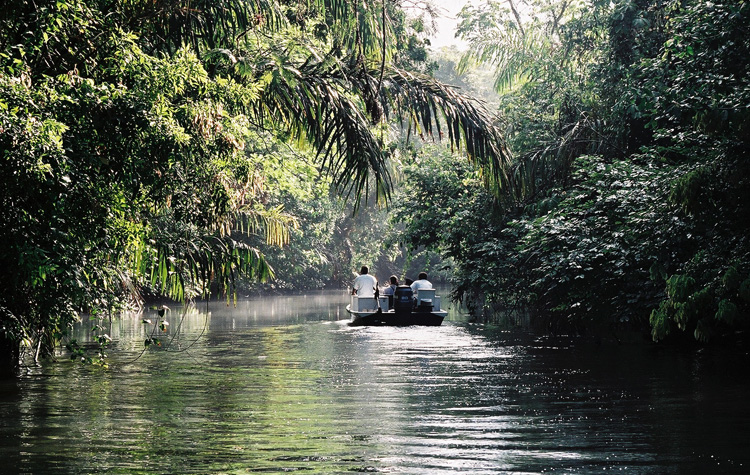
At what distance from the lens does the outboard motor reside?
2464 centimetres

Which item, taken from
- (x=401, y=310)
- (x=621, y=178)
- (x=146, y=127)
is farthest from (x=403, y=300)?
(x=146, y=127)

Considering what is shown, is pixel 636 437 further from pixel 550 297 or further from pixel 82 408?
pixel 550 297

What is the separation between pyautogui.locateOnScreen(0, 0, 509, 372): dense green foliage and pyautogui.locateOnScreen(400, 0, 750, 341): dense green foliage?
2506mm

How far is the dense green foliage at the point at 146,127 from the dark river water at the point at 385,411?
4.42 ft

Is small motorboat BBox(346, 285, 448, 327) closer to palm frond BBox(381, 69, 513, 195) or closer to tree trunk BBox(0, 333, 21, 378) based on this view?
tree trunk BBox(0, 333, 21, 378)

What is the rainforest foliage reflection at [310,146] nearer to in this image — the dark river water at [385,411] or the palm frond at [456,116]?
the palm frond at [456,116]

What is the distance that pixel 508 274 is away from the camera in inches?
947

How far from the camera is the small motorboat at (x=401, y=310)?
2470 centimetres

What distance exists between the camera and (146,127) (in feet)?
29.1

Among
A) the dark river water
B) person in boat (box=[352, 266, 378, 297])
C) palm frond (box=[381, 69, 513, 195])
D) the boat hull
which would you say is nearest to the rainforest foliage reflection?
palm frond (box=[381, 69, 513, 195])

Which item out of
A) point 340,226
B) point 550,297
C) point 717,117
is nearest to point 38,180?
point 717,117

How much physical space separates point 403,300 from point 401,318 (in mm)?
522

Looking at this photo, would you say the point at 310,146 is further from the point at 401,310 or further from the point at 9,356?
Answer: the point at 401,310

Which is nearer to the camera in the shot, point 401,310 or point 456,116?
point 456,116
